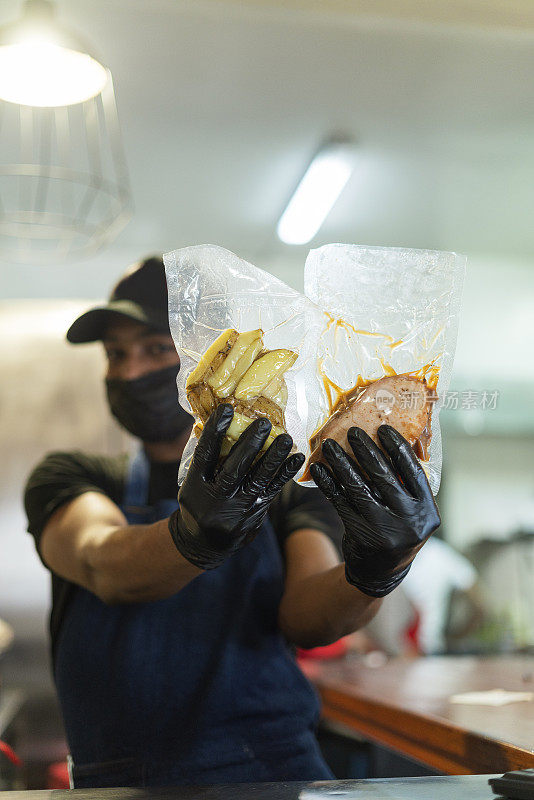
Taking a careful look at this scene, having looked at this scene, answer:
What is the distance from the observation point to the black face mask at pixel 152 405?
1.46m

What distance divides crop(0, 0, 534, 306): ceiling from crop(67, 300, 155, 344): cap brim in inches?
27.3

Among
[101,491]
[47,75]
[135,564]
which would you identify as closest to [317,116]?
[47,75]

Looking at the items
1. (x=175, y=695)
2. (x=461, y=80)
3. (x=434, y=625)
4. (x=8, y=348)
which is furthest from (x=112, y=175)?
(x=434, y=625)

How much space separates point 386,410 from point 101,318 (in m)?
0.79

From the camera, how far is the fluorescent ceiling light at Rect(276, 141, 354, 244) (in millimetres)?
3076

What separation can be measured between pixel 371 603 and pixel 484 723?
18.9 inches

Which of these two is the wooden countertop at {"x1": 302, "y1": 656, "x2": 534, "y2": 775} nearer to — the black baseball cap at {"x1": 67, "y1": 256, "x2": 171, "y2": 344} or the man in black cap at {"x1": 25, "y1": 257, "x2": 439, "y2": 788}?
the man in black cap at {"x1": 25, "y1": 257, "x2": 439, "y2": 788}

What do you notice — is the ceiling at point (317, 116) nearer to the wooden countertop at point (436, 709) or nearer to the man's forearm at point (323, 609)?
the man's forearm at point (323, 609)

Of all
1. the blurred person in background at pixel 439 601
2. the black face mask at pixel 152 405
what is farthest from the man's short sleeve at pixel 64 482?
the blurred person in background at pixel 439 601

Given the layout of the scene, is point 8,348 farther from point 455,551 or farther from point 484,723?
A: point 455,551

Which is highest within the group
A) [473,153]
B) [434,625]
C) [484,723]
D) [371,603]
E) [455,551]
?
[473,153]

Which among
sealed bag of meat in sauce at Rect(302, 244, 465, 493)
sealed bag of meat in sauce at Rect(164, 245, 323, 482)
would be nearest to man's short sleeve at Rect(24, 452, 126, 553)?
sealed bag of meat in sauce at Rect(164, 245, 323, 482)

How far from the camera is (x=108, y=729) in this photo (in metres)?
1.24

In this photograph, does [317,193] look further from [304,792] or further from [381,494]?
[304,792]
